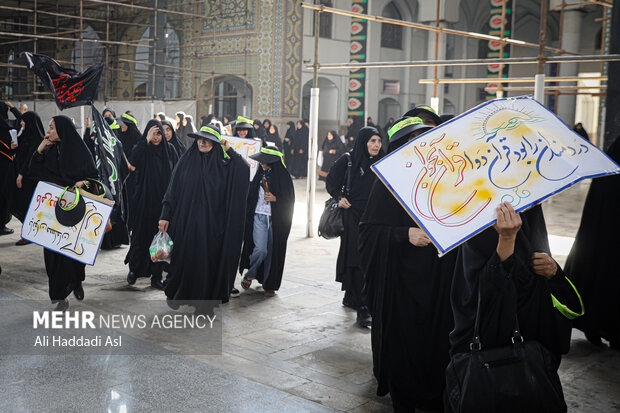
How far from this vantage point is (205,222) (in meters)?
5.46

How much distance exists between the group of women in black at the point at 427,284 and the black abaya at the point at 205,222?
857 mm

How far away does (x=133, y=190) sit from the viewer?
22.4ft

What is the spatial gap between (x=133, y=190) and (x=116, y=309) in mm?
1630

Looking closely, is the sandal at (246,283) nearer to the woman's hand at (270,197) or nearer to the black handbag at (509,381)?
the woman's hand at (270,197)

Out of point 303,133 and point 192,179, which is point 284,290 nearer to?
point 192,179

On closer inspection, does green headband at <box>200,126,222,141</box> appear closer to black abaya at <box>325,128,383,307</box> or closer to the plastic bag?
the plastic bag

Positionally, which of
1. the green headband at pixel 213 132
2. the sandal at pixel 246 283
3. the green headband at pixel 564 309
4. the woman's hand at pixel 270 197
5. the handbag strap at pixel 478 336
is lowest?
the sandal at pixel 246 283

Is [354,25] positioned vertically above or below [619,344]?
above

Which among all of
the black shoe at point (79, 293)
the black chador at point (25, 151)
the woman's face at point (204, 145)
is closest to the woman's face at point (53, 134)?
the woman's face at point (204, 145)

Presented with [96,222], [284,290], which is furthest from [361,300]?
[96,222]

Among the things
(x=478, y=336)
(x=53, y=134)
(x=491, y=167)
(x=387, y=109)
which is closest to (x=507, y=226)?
(x=491, y=167)

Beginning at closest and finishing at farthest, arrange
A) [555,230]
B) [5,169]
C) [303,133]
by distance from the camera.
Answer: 1. [5,169]
2. [555,230]
3. [303,133]

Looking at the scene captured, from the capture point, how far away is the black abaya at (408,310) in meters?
3.45

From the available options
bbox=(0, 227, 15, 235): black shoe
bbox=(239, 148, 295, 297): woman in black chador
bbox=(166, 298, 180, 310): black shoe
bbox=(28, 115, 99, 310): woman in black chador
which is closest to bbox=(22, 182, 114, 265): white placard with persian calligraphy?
bbox=(28, 115, 99, 310): woman in black chador
